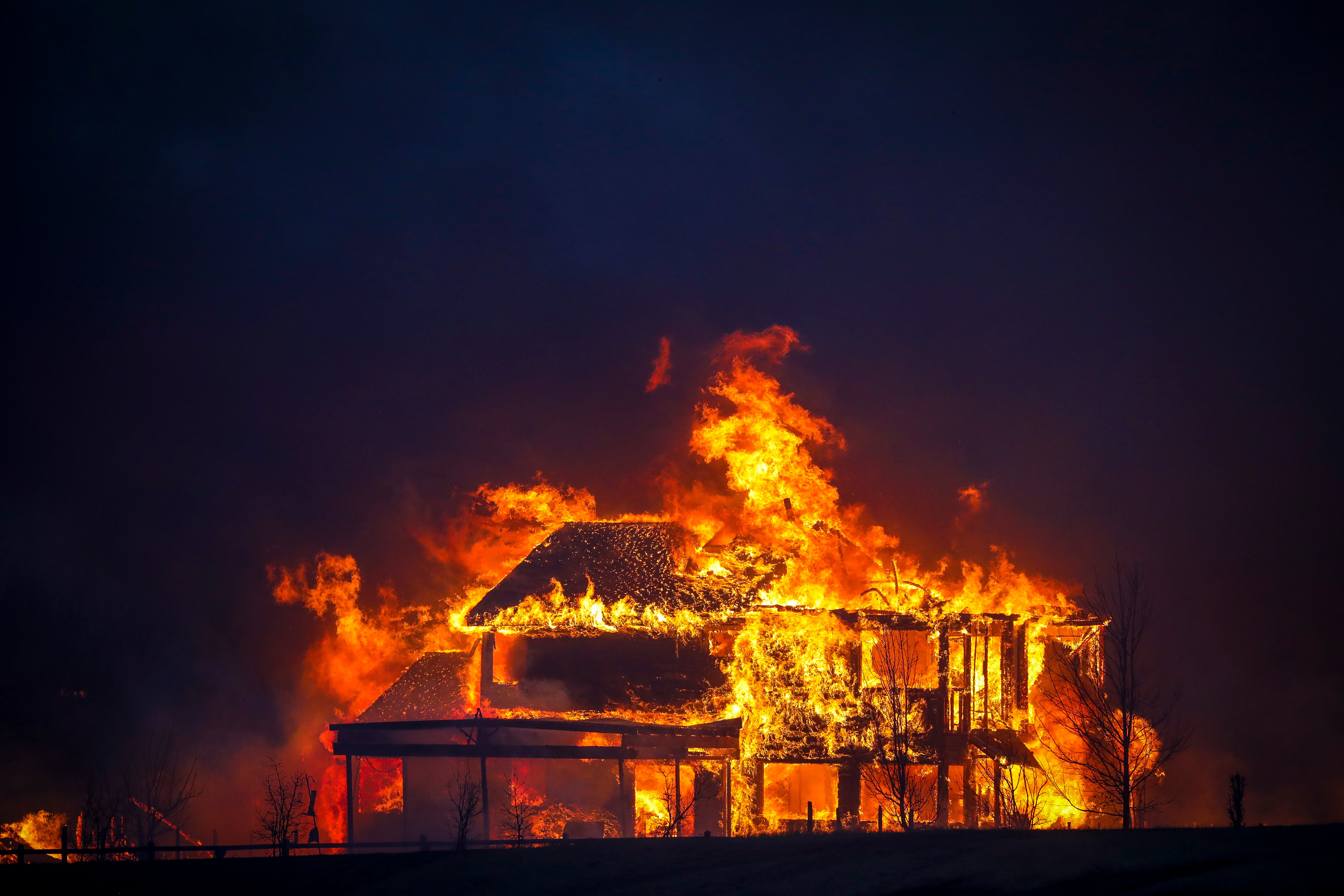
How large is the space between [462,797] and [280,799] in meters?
16.4

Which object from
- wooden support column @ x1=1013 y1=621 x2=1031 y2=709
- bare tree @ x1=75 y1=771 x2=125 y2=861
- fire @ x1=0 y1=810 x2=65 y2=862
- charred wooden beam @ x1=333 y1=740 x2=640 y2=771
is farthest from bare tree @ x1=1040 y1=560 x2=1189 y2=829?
fire @ x1=0 y1=810 x2=65 y2=862

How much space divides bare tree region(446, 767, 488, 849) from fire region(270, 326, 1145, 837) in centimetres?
234

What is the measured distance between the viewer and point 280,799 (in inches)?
1692

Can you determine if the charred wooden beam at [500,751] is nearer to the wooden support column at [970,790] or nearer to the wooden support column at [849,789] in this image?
the wooden support column at [849,789]

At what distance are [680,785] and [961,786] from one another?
794 centimetres

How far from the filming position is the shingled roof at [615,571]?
33219 millimetres

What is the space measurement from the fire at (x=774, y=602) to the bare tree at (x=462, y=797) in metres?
2.34

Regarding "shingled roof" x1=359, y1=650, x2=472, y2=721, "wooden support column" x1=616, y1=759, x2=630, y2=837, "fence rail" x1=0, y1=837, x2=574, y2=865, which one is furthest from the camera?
"shingled roof" x1=359, y1=650, x2=472, y2=721

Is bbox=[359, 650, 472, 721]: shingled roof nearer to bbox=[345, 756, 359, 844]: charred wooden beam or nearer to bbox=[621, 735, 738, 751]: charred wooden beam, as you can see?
bbox=[345, 756, 359, 844]: charred wooden beam

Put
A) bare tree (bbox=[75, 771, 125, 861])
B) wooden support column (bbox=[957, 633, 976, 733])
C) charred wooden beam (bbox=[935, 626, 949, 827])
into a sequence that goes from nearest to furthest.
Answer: charred wooden beam (bbox=[935, 626, 949, 827])
wooden support column (bbox=[957, 633, 976, 733])
bare tree (bbox=[75, 771, 125, 861])

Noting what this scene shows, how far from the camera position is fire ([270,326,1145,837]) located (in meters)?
30.5

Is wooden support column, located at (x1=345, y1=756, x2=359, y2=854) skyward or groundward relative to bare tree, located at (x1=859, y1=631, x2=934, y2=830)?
groundward

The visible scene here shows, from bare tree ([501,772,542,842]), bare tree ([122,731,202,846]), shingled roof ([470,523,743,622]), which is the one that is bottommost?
bare tree ([122,731,202,846])

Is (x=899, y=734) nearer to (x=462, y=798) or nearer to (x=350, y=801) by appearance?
(x=462, y=798)
